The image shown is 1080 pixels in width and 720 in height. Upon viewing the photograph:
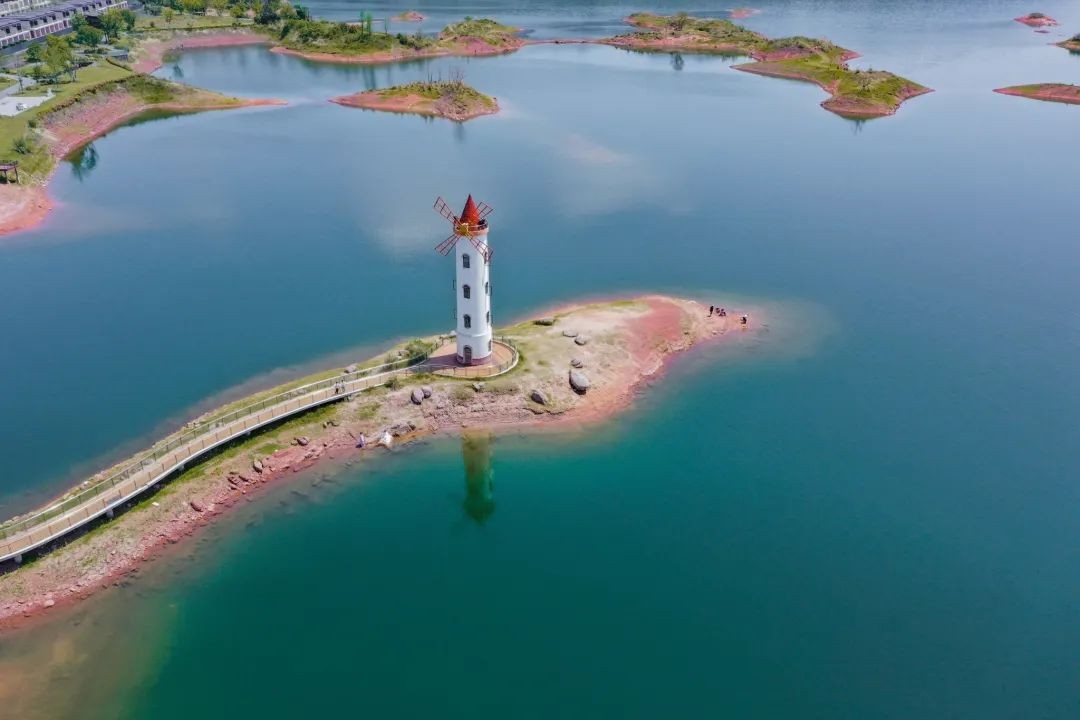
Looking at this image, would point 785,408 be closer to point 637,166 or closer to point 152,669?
point 152,669

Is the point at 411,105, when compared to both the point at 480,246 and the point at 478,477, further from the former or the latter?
the point at 478,477

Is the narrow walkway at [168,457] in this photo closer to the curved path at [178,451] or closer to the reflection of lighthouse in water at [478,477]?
the curved path at [178,451]

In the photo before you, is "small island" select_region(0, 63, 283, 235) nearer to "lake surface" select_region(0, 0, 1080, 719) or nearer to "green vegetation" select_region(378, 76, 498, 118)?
"lake surface" select_region(0, 0, 1080, 719)

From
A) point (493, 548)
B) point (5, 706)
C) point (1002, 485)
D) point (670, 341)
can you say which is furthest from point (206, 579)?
point (1002, 485)

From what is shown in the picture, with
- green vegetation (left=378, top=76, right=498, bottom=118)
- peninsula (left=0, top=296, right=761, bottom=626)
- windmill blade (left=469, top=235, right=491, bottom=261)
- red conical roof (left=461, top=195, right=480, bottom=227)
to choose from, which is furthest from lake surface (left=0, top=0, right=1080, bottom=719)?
green vegetation (left=378, top=76, right=498, bottom=118)

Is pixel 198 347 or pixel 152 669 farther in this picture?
pixel 198 347

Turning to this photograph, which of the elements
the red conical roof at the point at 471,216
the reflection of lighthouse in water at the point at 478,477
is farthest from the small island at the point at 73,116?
the reflection of lighthouse in water at the point at 478,477
